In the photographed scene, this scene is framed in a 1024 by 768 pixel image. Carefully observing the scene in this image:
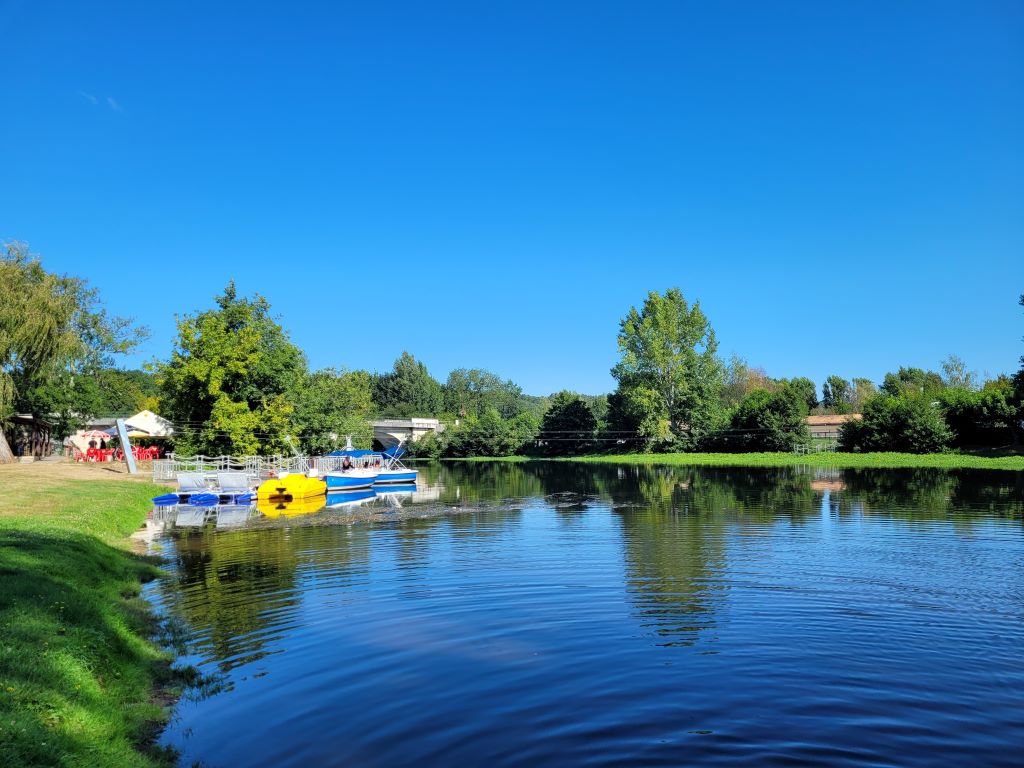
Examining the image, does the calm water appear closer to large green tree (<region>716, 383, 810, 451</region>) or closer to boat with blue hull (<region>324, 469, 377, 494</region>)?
boat with blue hull (<region>324, 469, 377, 494</region>)

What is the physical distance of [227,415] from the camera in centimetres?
5566

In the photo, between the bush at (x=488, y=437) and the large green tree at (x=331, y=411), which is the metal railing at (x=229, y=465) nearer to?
the large green tree at (x=331, y=411)

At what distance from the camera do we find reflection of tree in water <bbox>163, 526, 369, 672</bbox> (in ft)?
44.6

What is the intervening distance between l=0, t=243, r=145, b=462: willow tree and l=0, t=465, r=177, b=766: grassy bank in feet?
111

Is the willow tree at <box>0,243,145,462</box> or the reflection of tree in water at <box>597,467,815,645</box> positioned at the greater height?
the willow tree at <box>0,243,145,462</box>

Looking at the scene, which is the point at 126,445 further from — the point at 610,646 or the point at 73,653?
the point at 610,646

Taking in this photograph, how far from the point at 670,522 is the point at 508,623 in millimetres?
17256

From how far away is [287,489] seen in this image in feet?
145

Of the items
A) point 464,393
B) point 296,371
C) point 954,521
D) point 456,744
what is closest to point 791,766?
point 456,744

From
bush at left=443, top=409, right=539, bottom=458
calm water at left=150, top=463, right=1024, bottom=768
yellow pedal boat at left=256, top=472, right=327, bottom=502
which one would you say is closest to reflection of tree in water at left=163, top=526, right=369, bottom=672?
calm water at left=150, top=463, right=1024, bottom=768

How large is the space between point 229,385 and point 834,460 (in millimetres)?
61326

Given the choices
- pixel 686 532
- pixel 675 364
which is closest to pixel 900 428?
pixel 675 364

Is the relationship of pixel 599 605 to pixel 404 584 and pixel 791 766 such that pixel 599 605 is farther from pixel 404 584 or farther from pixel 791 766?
pixel 791 766

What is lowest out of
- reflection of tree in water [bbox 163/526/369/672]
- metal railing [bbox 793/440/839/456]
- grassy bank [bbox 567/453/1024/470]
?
reflection of tree in water [bbox 163/526/369/672]
